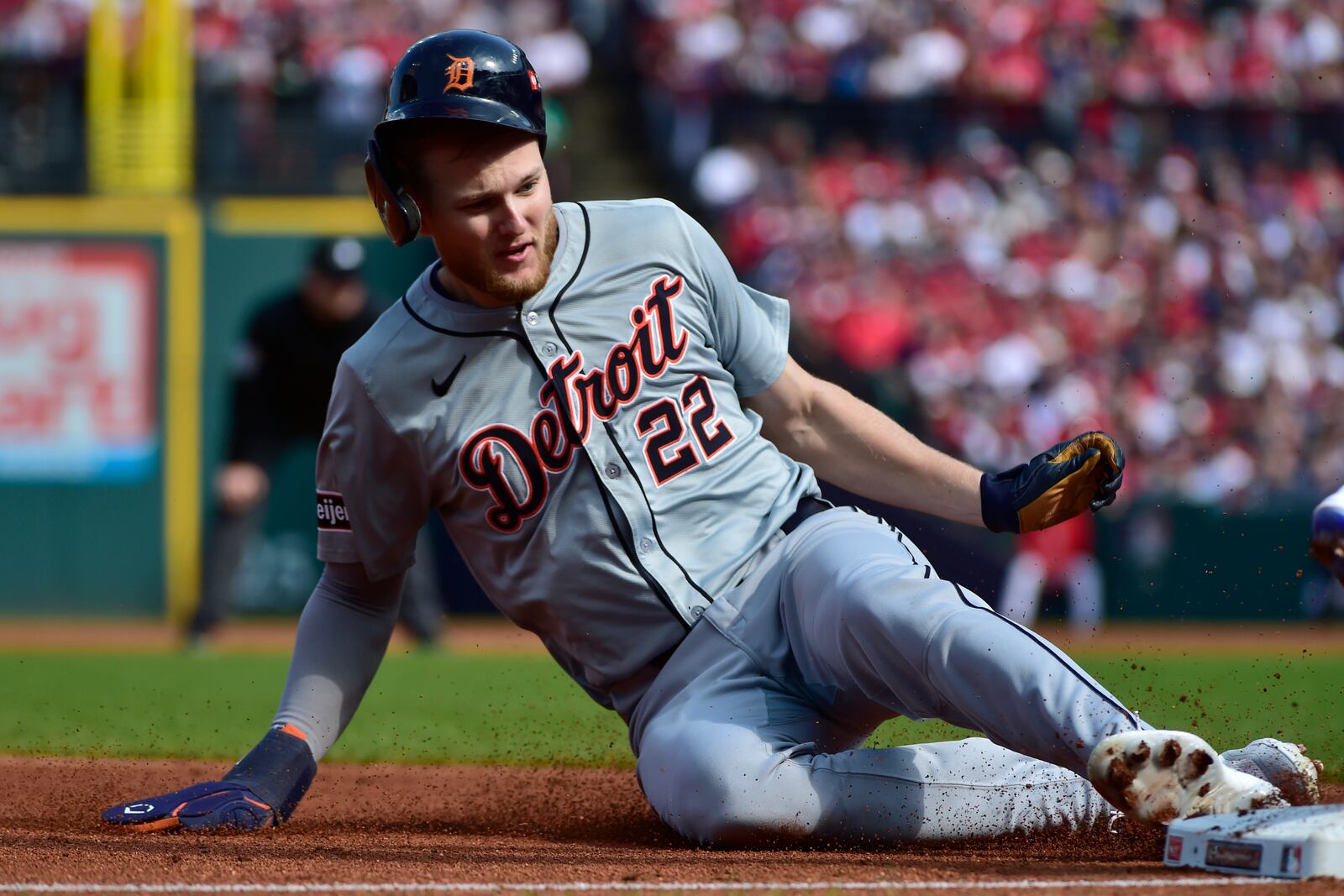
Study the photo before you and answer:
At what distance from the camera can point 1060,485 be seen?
118 inches

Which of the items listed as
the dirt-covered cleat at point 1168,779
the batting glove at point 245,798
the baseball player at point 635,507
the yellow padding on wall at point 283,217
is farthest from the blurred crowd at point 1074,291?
the dirt-covered cleat at point 1168,779

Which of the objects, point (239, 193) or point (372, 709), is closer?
point (372, 709)

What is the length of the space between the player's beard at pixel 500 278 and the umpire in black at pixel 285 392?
4679mm

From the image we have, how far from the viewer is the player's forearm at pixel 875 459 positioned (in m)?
3.27

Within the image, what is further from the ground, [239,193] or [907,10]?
[907,10]

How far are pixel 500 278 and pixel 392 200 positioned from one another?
0.27 metres

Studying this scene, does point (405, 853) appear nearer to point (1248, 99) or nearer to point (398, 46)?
point (398, 46)

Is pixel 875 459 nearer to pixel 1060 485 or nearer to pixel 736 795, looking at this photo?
pixel 1060 485

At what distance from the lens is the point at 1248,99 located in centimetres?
1344

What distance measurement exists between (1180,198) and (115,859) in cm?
1167

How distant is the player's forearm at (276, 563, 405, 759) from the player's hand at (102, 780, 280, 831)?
20 cm

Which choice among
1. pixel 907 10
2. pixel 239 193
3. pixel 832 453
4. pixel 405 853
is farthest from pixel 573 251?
pixel 907 10

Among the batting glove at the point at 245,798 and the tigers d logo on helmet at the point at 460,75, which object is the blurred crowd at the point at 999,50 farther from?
the batting glove at the point at 245,798

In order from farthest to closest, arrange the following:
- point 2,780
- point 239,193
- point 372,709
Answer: point 239,193 < point 372,709 < point 2,780
